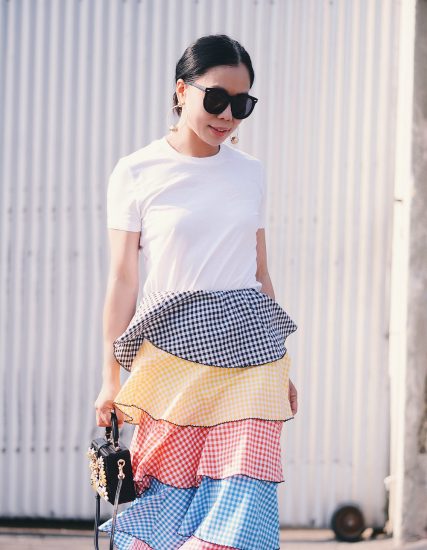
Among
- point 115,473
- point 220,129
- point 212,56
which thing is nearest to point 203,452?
point 115,473

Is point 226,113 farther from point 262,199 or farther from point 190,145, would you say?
point 262,199

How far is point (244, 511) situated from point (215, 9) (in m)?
2.81

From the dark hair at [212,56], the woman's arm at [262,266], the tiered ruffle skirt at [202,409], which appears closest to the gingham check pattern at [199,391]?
the tiered ruffle skirt at [202,409]

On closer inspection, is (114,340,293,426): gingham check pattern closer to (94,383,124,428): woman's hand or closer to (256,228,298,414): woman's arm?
(94,383,124,428): woman's hand

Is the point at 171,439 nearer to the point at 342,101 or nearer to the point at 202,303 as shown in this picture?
the point at 202,303

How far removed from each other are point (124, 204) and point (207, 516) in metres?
1.00

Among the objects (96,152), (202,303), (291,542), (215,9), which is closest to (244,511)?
(202,303)

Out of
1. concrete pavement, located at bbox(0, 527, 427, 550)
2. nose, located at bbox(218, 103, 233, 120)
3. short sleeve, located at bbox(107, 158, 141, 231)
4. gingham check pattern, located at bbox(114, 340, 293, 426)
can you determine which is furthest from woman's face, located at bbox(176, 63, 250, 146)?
concrete pavement, located at bbox(0, 527, 427, 550)

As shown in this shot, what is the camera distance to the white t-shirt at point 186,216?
10.0ft

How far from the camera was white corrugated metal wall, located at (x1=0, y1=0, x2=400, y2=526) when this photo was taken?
15.8 feet

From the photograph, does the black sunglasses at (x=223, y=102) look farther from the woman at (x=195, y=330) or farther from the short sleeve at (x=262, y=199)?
the short sleeve at (x=262, y=199)

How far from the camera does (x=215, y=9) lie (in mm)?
4824

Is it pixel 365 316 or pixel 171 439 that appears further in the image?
pixel 365 316

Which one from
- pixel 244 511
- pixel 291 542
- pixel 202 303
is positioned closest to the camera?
pixel 244 511
